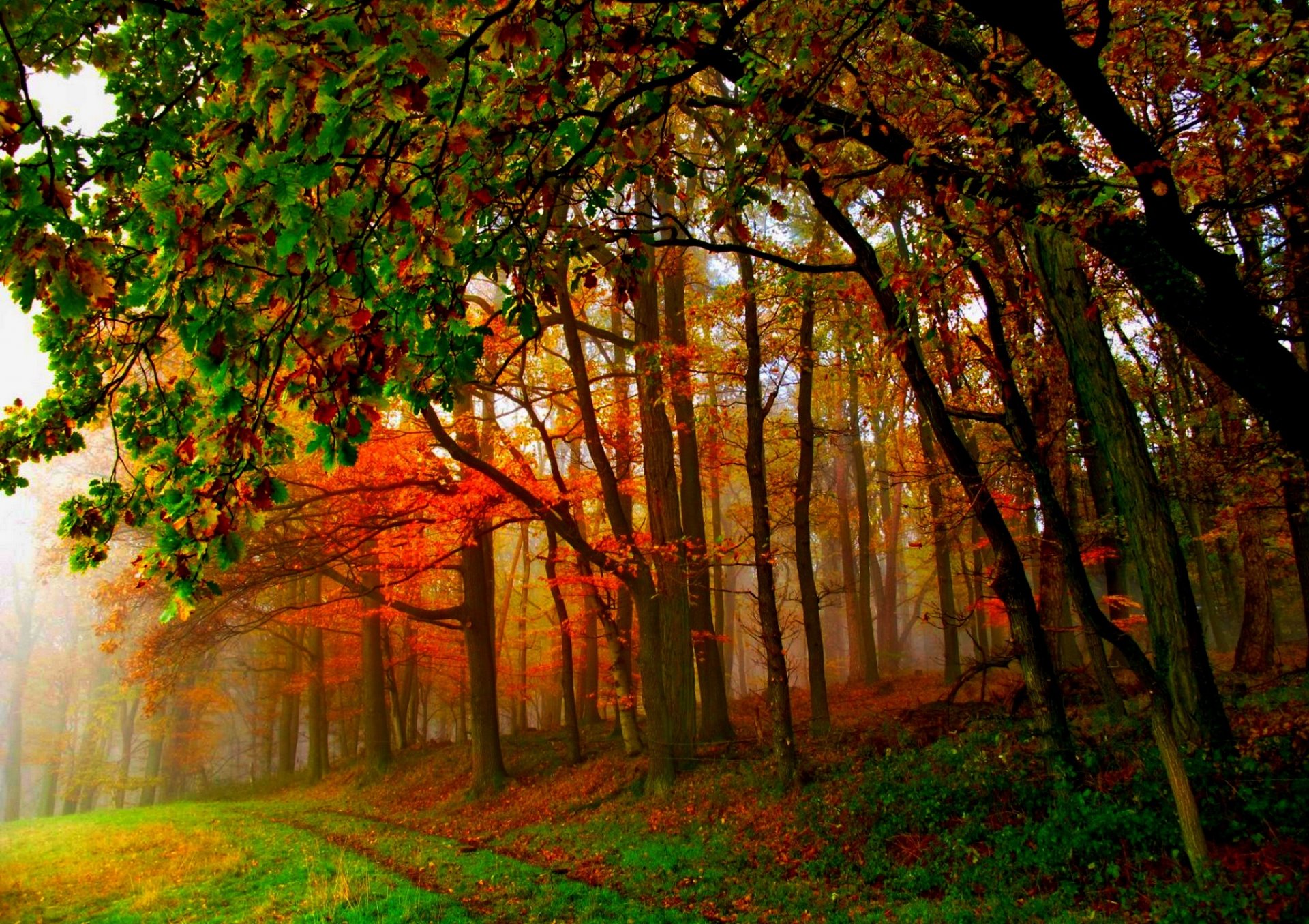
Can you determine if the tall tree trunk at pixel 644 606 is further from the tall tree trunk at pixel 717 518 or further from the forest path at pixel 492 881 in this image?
the forest path at pixel 492 881

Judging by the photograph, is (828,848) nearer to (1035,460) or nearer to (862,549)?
(1035,460)

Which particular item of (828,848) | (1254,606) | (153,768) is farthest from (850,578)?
(153,768)

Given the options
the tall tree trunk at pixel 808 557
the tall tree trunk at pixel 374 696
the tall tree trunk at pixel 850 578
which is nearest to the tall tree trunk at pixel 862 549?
the tall tree trunk at pixel 850 578

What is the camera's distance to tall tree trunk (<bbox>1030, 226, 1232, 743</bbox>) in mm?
6355

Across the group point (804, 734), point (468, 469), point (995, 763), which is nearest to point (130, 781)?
point (468, 469)

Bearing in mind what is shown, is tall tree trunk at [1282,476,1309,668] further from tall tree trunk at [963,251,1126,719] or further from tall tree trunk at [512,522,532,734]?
tall tree trunk at [512,522,532,734]

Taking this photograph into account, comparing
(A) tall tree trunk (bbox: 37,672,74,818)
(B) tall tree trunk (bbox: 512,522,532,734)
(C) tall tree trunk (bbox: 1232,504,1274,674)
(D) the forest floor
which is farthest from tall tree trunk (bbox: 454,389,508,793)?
(A) tall tree trunk (bbox: 37,672,74,818)

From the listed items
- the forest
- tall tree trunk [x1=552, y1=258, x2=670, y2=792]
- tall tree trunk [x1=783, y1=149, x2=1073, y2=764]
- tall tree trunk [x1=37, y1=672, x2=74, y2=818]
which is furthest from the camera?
tall tree trunk [x1=37, y1=672, x2=74, y2=818]

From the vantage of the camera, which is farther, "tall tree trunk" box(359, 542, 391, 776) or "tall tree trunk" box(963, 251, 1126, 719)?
"tall tree trunk" box(359, 542, 391, 776)

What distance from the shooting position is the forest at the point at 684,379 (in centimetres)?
282

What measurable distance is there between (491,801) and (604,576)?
5.28m

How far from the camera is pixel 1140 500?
259 inches

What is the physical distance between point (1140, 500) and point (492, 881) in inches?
307

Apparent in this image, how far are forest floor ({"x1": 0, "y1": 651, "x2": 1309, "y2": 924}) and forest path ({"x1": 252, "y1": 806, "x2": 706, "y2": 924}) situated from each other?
0.04 metres
